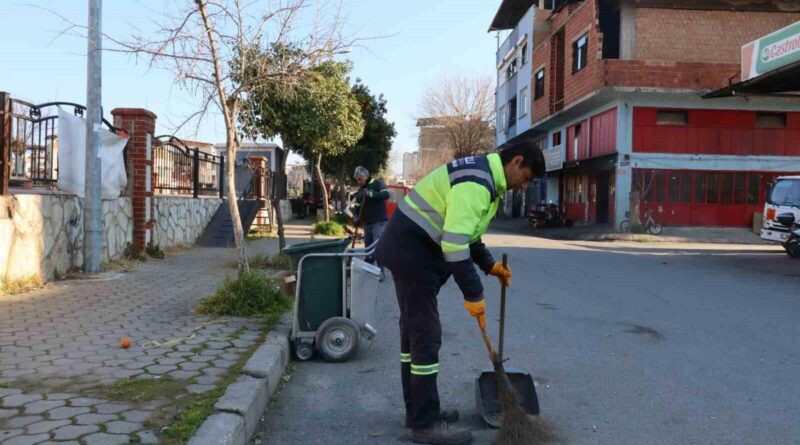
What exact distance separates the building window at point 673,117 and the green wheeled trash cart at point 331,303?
23105mm

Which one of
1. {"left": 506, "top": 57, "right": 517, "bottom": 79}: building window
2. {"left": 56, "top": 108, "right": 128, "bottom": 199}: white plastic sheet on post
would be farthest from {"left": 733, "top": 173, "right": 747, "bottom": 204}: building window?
{"left": 56, "top": 108, "right": 128, "bottom": 199}: white plastic sheet on post

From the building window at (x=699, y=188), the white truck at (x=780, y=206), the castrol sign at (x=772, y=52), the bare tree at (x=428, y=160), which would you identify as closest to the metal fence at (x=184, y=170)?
the castrol sign at (x=772, y=52)

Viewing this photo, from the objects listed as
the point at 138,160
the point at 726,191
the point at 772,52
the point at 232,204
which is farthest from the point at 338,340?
the point at 726,191

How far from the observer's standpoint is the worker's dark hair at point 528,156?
376 cm

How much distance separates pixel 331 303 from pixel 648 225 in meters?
21.3

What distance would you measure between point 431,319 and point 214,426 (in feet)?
4.27

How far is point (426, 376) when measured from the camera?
12.3 feet

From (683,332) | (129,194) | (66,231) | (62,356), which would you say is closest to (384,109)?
(129,194)

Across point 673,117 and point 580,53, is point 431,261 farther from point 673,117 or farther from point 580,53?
point 580,53

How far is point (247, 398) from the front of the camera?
12.6 ft

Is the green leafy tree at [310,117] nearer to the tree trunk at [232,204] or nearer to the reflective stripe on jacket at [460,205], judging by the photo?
the tree trunk at [232,204]

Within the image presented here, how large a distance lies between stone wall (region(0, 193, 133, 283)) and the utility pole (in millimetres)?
236

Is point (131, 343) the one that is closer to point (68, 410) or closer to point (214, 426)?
point (68, 410)

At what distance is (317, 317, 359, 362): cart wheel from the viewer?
538 centimetres
